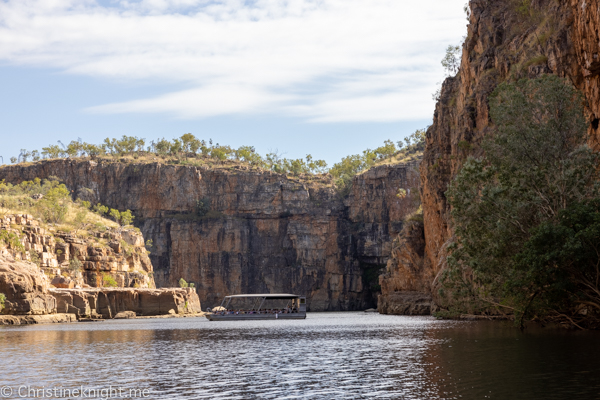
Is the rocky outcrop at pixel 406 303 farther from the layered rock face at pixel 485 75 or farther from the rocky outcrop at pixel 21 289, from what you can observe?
the rocky outcrop at pixel 21 289

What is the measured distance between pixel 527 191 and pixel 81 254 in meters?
102

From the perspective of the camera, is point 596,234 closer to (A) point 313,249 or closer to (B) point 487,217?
(B) point 487,217

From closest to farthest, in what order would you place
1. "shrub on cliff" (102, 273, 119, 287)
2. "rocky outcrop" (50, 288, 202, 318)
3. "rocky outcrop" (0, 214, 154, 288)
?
"rocky outcrop" (50, 288, 202, 318), "rocky outcrop" (0, 214, 154, 288), "shrub on cliff" (102, 273, 119, 287)

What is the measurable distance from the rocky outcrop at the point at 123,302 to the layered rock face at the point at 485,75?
42.3 m

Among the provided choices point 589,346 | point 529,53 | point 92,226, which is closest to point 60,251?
point 92,226

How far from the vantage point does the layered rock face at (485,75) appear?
47969 mm

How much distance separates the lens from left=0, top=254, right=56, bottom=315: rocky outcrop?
87.9m

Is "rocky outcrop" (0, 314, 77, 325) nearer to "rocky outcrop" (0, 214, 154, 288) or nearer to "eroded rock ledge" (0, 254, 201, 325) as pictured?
"eroded rock ledge" (0, 254, 201, 325)

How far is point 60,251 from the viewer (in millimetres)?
123062

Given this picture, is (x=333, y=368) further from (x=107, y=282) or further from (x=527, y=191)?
(x=107, y=282)

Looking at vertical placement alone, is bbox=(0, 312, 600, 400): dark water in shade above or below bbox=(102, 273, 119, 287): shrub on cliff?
below

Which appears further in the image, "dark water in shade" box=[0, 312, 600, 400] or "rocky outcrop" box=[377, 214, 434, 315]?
"rocky outcrop" box=[377, 214, 434, 315]

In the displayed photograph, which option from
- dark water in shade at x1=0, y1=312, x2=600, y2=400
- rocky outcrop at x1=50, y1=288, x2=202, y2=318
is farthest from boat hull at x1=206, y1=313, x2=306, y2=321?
dark water in shade at x1=0, y1=312, x2=600, y2=400

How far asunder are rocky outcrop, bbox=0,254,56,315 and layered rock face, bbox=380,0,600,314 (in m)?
56.4
